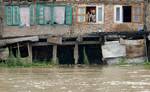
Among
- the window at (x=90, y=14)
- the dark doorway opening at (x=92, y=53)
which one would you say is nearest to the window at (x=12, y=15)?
the window at (x=90, y=14)

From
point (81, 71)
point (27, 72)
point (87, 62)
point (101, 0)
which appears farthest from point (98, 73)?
point (101, 0)

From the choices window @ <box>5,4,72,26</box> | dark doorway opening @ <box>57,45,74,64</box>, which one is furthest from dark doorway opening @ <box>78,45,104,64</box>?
window @ <box>5,4,72,26</box>

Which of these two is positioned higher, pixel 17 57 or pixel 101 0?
pixel 101 0

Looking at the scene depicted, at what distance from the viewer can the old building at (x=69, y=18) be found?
116 ft

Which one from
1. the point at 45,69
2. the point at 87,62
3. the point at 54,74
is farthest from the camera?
the point at 87,62

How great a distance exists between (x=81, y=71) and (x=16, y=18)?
277 inches

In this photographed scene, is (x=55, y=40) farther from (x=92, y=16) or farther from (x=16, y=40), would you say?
(x=92, y=16)

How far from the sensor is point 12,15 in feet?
116

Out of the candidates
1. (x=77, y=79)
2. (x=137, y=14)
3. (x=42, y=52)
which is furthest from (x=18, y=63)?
(x=137, y=14)

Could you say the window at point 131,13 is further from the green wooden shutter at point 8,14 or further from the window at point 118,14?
the green wooden shutter at point 8,14

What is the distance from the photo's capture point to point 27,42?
34.3m

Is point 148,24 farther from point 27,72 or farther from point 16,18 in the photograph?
point 27,72

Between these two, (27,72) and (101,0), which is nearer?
(27,72)

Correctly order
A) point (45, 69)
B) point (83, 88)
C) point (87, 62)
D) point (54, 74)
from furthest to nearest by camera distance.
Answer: point (87, 62)
point (45, 69)
point (54, 74)
point (83, 88)
